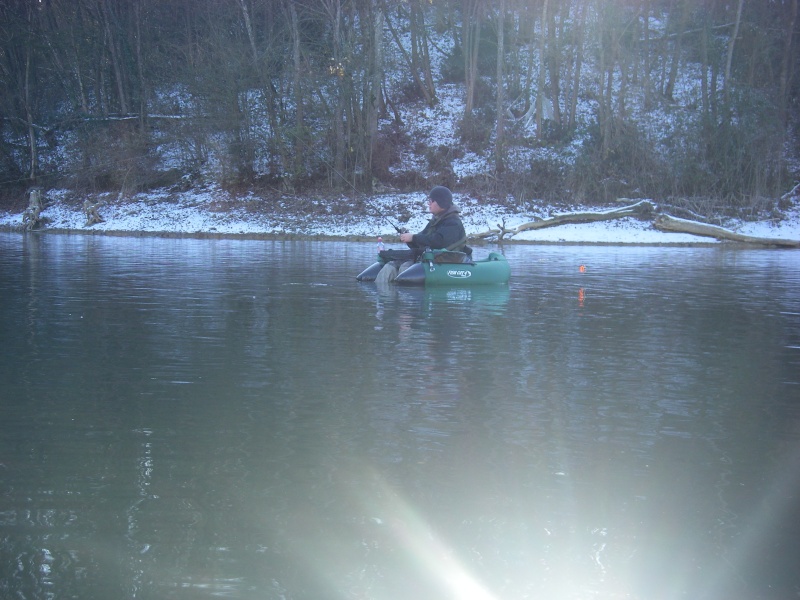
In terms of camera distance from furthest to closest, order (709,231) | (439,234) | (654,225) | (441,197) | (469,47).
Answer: (469,47), (654,225), (709,231), (441,197), (439,234)

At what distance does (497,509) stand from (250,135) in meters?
35.7

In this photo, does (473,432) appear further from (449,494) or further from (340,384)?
(340,384)

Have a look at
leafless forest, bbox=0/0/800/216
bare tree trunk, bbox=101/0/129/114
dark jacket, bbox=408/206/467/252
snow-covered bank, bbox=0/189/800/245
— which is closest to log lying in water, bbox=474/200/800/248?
snow-covered bank, bbox=0/189/800/245

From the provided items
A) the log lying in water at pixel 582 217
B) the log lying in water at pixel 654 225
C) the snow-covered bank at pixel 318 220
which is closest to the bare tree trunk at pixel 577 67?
the snow-covered bank at pixel 318 220

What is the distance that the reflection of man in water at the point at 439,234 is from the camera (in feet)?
50.6

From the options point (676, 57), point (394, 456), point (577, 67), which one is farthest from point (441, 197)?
point (676, 57)

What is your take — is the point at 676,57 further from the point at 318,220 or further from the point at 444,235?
the point at 444,235

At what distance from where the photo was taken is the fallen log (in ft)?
103

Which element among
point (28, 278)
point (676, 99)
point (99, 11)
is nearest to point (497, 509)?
point (28, 278)

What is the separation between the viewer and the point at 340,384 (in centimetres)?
711

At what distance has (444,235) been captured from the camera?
15.5 metres

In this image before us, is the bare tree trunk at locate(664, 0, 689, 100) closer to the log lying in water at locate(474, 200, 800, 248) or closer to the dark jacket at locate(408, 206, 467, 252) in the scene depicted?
the log lying in water at locate(474, 200, 800, 248)

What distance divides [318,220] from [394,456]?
96.4 ft

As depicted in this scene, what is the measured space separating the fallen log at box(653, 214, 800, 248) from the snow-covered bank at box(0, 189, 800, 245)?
0.98 feet
